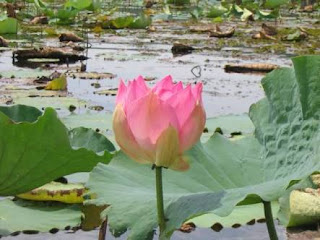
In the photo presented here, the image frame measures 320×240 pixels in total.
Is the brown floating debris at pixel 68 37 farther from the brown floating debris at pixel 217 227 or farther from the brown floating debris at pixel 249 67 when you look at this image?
the brown floating debris at pixel 217 227

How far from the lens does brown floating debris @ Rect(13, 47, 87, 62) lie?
167 inches

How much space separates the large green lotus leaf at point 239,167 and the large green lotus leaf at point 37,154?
3.7 inches

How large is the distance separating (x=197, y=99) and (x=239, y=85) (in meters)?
2.71

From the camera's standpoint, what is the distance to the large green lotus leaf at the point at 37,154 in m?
1.09

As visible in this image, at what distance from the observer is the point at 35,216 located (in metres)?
1.47

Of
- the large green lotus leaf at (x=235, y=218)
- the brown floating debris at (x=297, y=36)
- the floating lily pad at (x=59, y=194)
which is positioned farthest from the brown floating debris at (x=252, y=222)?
the brown floating debris at (x=297, y=36)

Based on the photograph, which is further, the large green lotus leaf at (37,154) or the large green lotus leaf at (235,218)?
the large green lotus leaf at (235,218)

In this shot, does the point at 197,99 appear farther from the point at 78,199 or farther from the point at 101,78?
the point at 101,78

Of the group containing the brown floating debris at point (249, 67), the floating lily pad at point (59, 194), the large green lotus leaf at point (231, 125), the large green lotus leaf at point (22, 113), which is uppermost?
the large green lotus leaf at point (22, 113)

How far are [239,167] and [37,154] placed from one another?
291 millimetres

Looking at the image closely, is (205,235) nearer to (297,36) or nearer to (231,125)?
(231,125)

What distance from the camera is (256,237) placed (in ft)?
4.80

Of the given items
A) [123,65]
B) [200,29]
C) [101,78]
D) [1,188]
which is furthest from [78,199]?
[200,29]

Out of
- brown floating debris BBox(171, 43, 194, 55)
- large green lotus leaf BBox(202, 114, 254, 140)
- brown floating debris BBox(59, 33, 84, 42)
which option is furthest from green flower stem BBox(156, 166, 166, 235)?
brown floating debris BBox(59, 33, 84, 42)
